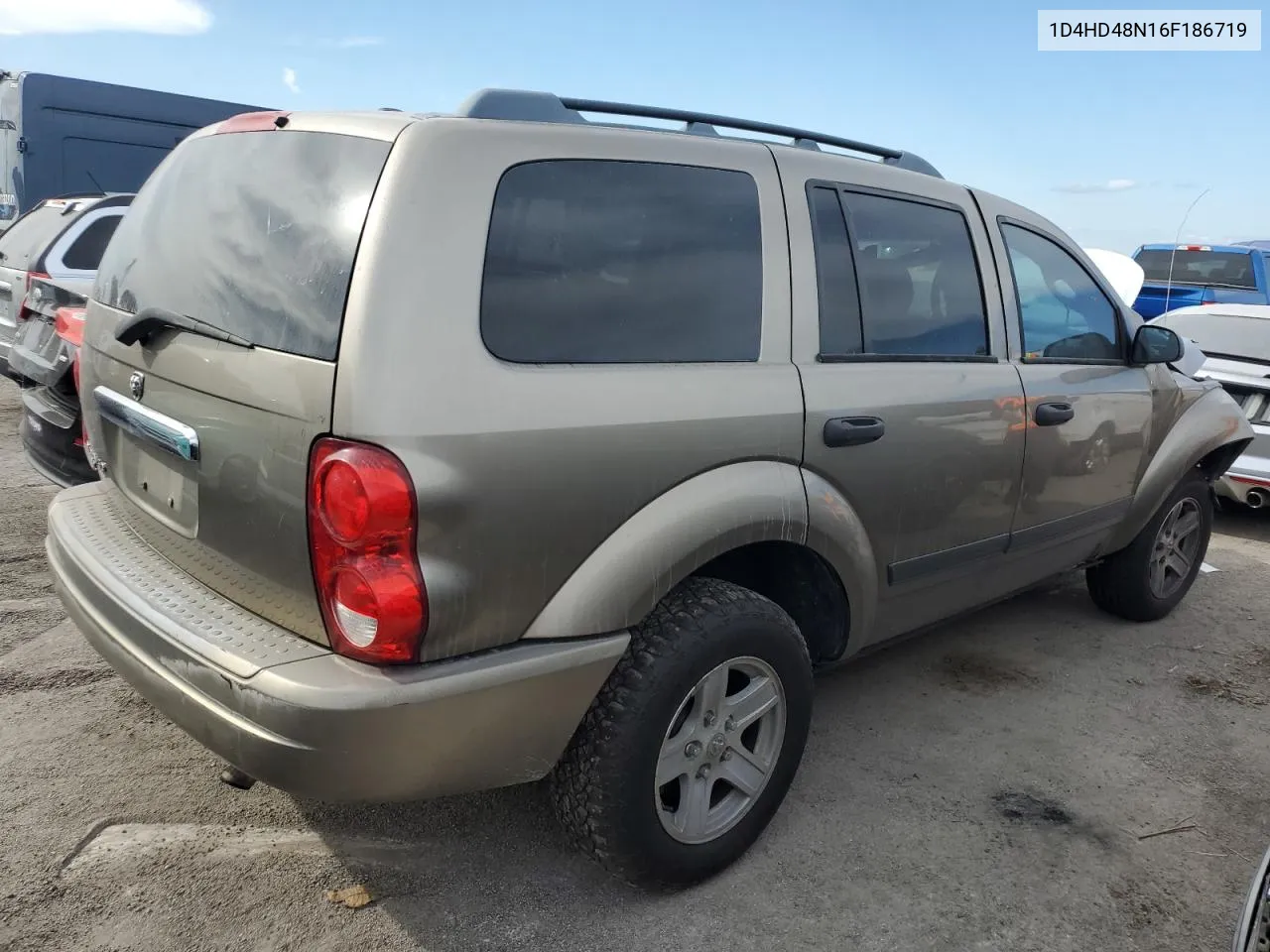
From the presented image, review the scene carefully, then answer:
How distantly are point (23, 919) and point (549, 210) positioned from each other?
2.02 m

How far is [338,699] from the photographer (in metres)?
1.87

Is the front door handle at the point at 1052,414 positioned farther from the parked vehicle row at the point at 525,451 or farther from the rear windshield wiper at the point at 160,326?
the rear windshield wiper at the point at 160,326

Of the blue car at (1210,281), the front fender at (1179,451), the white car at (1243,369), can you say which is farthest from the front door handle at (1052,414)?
the blue car at (1210,281)

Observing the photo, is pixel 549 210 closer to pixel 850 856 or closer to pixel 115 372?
pixel 115 372

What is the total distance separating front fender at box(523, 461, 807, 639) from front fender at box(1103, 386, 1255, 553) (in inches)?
89.8

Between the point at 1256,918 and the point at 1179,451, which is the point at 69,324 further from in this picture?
the point at 1179,451

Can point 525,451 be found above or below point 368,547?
above

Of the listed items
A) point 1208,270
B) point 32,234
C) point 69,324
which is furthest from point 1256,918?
point 1208,270

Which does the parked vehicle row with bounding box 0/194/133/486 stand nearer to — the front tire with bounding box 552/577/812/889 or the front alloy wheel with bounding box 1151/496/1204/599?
the front tire with bounding box 552/577/812/889

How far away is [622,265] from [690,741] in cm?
116

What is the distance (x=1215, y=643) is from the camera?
14.3 ft

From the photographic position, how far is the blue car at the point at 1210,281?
35.4ft

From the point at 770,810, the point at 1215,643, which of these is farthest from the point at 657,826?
the point at 1215,643

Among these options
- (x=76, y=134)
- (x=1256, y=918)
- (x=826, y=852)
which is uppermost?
(x=76, y=134)
